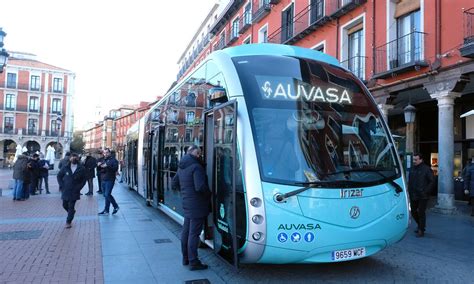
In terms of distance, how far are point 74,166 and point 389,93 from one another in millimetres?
10725

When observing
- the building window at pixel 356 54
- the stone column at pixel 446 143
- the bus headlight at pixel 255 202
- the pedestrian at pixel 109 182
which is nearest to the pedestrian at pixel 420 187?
the stone column at pixel 446 143

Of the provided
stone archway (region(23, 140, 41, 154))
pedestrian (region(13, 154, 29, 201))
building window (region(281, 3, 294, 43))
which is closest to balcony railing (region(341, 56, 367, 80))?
building window (region(281, 3, 294, 43))

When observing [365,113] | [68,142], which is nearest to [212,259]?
[365,113]

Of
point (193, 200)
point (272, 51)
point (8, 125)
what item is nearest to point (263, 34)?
point (272, 51)

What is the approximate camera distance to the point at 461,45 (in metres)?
11.4

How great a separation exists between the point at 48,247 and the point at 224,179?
370cm

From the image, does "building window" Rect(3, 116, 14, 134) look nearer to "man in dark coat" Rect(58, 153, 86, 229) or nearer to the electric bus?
"man in dark coat" Rect(58, 153, 86, 229)

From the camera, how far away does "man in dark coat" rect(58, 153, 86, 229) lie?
8.63 meters

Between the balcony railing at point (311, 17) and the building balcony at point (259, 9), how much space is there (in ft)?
5.67

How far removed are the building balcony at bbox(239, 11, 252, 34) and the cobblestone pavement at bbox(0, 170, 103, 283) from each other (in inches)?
706

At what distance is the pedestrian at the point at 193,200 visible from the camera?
5473 mm

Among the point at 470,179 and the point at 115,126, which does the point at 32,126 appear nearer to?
the point at 115,126

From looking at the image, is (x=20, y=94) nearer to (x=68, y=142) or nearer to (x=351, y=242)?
(x=68, y=142)

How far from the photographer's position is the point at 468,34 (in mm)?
11203
